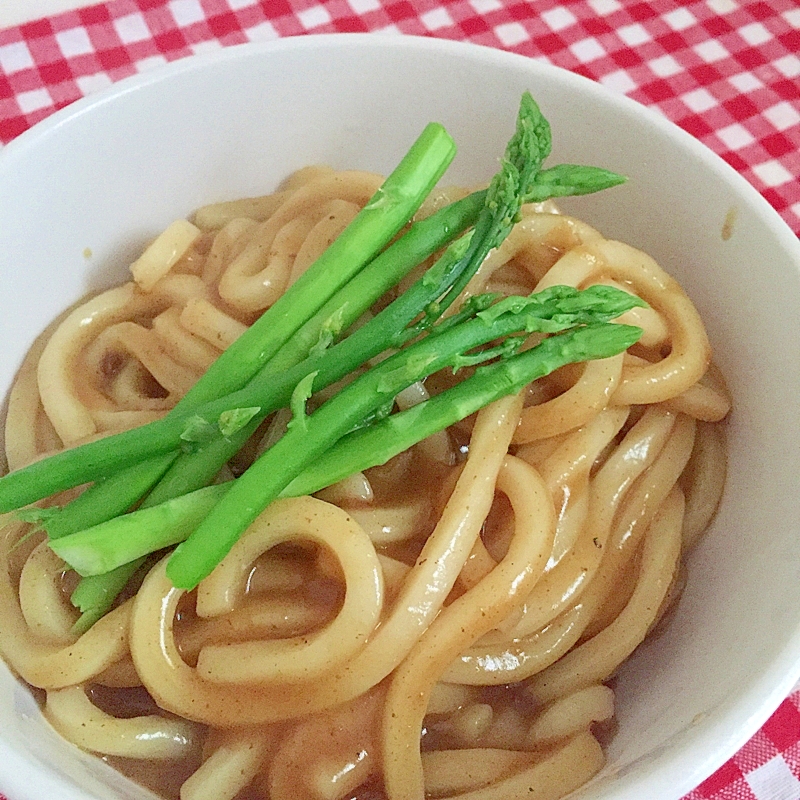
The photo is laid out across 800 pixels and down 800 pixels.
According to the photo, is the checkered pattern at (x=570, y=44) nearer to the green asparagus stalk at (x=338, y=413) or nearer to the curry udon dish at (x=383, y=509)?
the curry udon dish at (x=383, y=509)

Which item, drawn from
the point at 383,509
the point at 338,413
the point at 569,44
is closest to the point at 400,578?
the point at 383,509

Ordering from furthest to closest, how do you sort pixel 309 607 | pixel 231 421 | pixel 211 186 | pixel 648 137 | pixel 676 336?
pixel 211 186 < pixel 648 137 < pixel 676 336 < pixel 309 607 < pixel 231 421

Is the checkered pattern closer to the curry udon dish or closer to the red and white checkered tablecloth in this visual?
the red and white checkered tablecloth

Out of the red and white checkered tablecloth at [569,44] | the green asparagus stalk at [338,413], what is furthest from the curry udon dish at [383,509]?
→ the red and white checkered tablecloth at [569,44]

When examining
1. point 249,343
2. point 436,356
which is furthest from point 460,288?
point 249,343

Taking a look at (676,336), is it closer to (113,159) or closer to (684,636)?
(684,636)

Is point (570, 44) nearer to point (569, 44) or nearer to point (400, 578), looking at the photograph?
point (569, 44)
